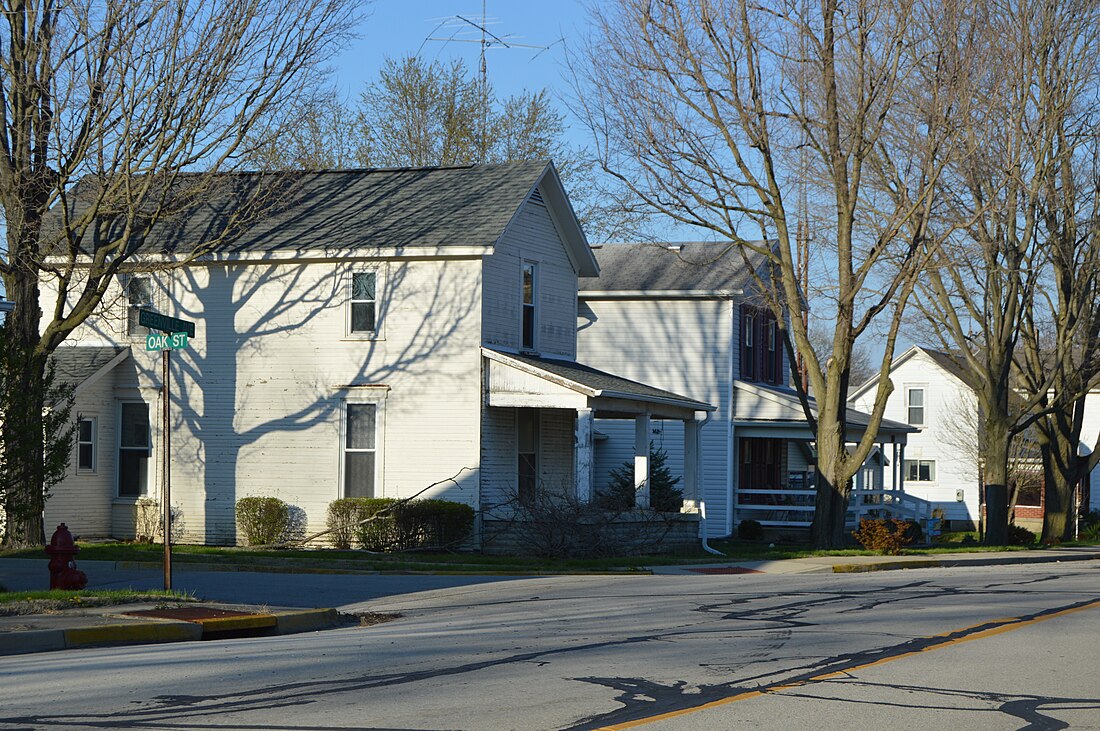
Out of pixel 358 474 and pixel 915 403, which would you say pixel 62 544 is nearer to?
pixel 358 474

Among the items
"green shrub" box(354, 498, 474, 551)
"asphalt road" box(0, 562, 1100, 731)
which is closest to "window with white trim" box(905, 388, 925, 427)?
"green shrub" box(354, 498, 474, 551)

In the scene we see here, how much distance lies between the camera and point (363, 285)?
26.5m

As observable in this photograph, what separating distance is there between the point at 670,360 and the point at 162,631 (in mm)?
25100

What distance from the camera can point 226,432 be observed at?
26.9 meters

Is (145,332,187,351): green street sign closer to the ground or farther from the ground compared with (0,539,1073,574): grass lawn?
farther from the ground

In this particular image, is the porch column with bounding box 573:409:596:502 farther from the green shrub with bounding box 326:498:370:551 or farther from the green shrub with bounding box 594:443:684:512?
the green shrub with bounding box 594:443:684:512

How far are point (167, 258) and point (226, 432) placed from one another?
3742 millimetres

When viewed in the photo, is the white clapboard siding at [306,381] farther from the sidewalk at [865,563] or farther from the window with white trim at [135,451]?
the sidewalk at [865,563]

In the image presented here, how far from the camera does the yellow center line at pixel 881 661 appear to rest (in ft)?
27.1

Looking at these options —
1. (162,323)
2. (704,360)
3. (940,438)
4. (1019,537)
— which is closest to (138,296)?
(162,323)

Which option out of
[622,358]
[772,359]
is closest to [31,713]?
[622,358]

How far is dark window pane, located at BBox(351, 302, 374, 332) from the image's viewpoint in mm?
26531

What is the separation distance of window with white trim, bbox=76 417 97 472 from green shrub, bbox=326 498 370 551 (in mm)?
5372

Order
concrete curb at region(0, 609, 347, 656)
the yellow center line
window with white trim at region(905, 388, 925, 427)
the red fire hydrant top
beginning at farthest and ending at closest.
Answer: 1. window with white trim at region(905, 388, 925, 427)
2. the red fire hydrant top
3. concrete curb at region(0, 609, 347, 656)
4. the yellow center line
